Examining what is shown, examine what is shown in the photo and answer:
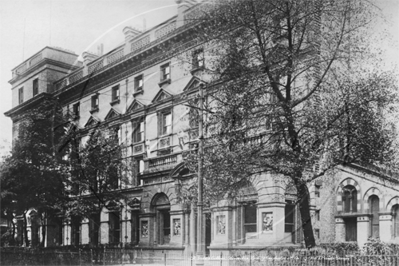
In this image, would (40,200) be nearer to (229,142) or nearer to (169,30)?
(169,30)

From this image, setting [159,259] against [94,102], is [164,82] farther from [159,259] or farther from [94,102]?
[159,259]

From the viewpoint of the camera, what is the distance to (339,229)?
21047 mm

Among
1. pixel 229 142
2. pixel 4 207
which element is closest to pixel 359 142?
pixel 229 142

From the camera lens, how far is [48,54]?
30.5 metres

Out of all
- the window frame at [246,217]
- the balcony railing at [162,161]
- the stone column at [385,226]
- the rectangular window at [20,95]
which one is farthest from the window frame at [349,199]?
the rectangular window at [20,95]

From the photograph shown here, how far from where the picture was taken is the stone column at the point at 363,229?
65.4 ft

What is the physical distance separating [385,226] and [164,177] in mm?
11089

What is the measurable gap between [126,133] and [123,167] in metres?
1.94

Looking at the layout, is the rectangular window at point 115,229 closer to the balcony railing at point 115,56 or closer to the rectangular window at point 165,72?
the rectangular window at point 165,72

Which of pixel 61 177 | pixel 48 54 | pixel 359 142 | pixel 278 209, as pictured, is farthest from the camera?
pixel 48 54

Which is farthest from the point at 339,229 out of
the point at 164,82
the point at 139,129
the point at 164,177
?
the point at 139,129

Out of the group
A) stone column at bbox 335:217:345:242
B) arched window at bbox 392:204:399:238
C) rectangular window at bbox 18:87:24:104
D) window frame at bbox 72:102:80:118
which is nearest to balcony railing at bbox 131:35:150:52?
window frame at bbox 72:102:80:118

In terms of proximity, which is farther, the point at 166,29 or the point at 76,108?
the point at 76,108

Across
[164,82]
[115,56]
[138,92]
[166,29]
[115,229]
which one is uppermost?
[166,29]
